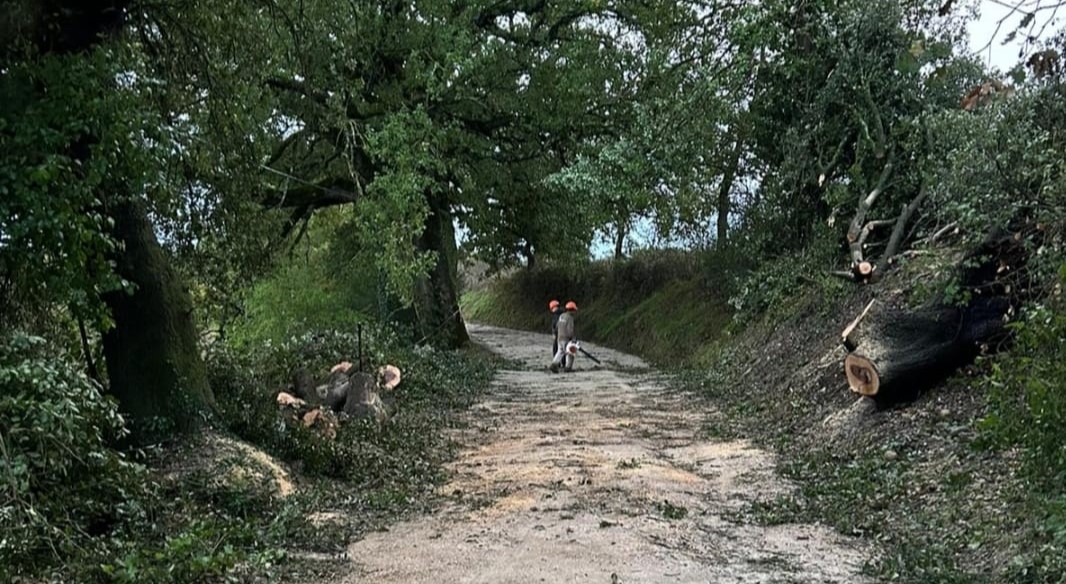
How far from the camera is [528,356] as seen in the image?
919 inches

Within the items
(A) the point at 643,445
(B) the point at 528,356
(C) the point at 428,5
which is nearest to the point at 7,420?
(A) the point at 643,445

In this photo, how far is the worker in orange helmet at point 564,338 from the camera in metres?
18.4

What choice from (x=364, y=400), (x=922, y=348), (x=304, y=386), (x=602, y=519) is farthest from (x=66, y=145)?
(x=922, y=348)

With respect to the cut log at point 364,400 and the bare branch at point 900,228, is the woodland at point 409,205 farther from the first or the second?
the cut log at point 364,400

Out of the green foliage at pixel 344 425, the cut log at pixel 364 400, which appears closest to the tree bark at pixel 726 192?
the green foliage at pixel 344 425

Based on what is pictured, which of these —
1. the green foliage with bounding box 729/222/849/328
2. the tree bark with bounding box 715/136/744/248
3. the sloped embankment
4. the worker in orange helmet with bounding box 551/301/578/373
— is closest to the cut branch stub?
the sloped embankment

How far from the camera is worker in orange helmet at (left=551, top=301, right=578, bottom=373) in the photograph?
18.4 m

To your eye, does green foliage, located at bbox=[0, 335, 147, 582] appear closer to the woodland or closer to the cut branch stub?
the woodland

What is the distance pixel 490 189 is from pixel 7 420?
1641 cm

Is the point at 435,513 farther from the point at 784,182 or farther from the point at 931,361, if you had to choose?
the point at 784,182

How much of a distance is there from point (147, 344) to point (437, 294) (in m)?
13.1

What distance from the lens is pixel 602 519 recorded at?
616 centimetres

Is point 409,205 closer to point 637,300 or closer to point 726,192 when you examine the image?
point 726,192

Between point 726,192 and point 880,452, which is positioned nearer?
point 880,452
